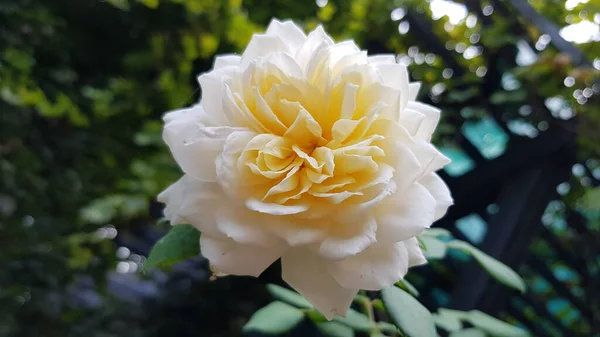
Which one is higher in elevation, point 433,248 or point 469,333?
point 433,248

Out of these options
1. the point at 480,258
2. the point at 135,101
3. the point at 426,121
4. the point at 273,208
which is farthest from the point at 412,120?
the point at 135,101

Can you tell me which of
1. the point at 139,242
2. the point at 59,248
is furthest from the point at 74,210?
the point at 139,242

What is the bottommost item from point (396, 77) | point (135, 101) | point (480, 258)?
point (135, 101)

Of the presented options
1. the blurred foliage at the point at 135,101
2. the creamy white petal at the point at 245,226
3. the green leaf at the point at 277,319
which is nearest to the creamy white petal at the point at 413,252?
the creamy white petal at the point at 245,226

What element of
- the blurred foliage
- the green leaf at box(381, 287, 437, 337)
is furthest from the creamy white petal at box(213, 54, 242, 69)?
the blurred foliage

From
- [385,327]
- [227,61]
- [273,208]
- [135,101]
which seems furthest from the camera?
[135,101]

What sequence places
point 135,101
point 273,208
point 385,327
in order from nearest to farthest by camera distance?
1. point 273,208
2. point 385,327
3. point 135,101

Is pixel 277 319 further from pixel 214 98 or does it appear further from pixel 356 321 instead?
pixel 214 98

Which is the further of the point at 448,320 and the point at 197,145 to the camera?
the point at 448,320
